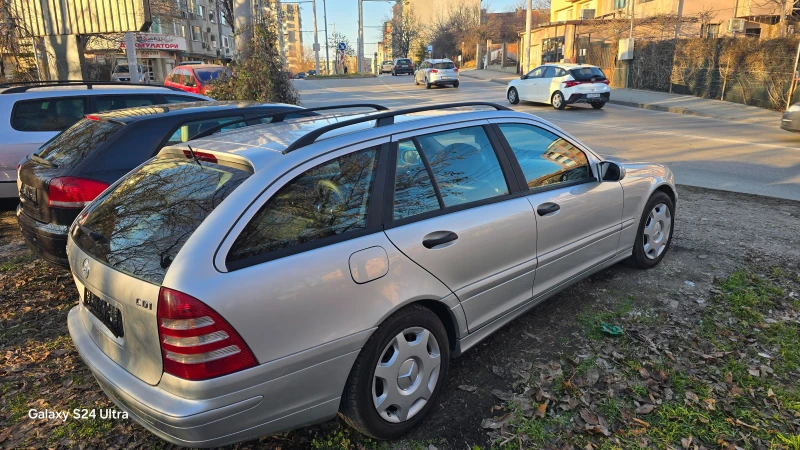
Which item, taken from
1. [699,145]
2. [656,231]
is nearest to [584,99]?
[699,145]

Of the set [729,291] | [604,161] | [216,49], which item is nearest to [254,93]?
[604,161]

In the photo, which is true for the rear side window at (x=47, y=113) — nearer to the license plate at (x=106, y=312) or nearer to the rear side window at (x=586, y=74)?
the license plate at (x=106, y=312)

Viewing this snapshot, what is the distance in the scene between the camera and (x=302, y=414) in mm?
2416

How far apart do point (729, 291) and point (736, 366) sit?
1.18 meters

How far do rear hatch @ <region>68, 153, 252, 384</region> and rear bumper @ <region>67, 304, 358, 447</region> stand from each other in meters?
0.08

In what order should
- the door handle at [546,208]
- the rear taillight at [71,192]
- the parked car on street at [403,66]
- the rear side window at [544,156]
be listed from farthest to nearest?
the parked car on street at [403,66] → the rear taillight at [71,192] → the rear side window at [544,156] → the door handle at [546,208]

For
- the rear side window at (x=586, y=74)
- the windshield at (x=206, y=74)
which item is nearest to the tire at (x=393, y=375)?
the windshield at (x=206, y=74)

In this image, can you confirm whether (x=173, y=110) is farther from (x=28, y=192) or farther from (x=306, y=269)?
(x=306, y=269)

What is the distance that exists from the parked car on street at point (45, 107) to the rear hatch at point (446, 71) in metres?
23.8

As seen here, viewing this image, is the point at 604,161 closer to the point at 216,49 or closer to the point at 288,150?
the point at 288,150

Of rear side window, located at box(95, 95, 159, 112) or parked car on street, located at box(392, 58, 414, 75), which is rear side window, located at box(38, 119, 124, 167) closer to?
rear side window, located at box(95, 95, 159, 112)

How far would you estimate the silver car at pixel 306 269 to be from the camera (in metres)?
2.19

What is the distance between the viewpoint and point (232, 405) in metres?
2.20

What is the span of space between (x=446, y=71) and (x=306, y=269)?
2822 centimetres
